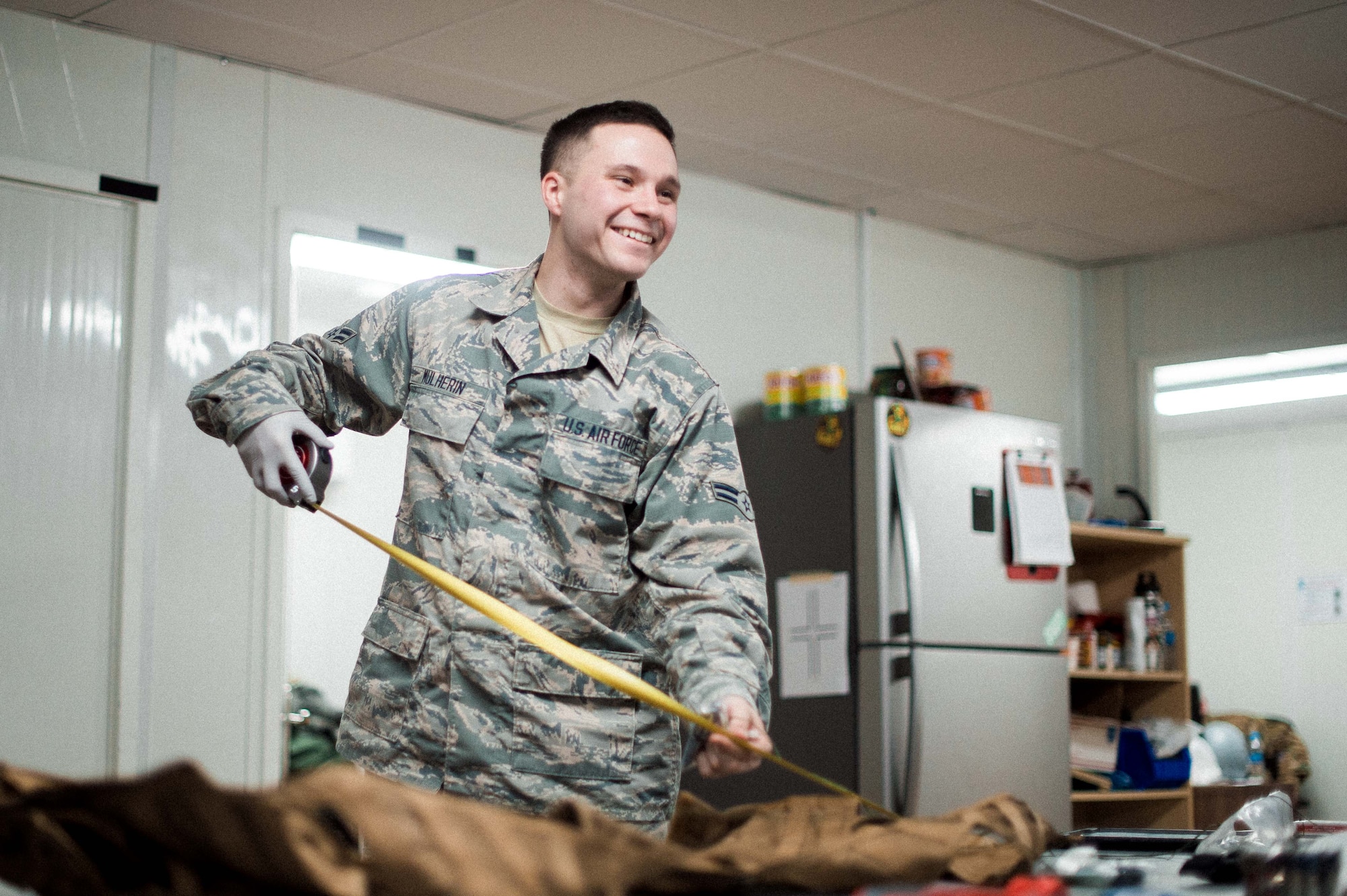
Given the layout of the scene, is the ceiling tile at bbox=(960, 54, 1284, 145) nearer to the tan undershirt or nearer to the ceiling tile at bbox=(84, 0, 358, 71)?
the ceiling tile at bbox=(84, 0, 358, 71)

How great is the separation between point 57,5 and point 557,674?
2.28m

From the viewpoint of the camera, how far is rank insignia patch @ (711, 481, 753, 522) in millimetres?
1738

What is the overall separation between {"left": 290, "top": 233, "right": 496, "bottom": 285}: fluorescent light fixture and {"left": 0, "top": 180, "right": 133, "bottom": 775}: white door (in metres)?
0.46

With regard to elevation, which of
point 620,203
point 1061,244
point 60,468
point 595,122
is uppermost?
point 1061,244

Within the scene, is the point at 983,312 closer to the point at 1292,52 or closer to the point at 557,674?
the point at 1292,52

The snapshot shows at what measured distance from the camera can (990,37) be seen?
10.9 ft

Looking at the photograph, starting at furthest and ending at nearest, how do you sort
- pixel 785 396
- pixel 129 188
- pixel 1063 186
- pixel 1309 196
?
pixel 1309 196 → pixel 1063 186 → pixel 785 396 → pixel 129 188

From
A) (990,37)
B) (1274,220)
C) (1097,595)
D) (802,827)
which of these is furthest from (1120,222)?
(802,827)

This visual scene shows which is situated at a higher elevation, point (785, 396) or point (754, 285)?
point (754, 285)

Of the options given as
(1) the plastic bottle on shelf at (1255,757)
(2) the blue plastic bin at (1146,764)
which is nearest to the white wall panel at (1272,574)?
(1) the plastic bottle on shelf at (1255,757)

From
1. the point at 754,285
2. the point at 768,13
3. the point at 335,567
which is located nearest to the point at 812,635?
the point at 754,285

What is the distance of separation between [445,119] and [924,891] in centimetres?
326

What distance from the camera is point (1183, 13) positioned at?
126 inches

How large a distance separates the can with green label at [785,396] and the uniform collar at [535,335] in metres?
2.32
